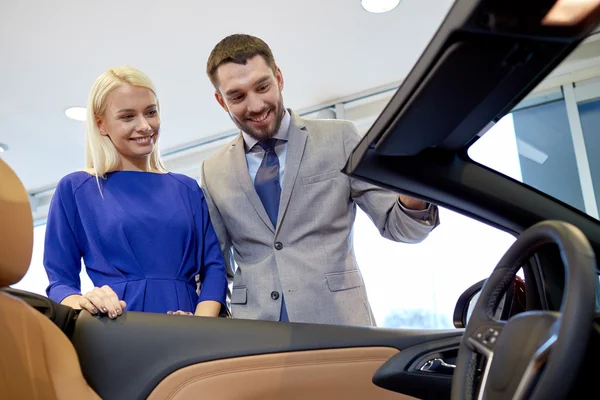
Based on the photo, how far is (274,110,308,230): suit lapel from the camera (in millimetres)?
1578

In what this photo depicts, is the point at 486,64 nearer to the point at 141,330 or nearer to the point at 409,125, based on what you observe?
the point at 409,125

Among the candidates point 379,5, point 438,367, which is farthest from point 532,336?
point 379,5

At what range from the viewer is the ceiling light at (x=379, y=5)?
3.20 metres

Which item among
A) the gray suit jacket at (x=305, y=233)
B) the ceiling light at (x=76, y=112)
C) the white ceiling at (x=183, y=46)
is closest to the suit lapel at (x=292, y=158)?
the gray suit jacket at (x=305, y=233)

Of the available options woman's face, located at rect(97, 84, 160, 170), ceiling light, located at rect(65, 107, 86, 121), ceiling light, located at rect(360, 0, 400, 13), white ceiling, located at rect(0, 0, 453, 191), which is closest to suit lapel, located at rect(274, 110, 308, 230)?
woman's face, located at rect(97, 84, 160, 170)

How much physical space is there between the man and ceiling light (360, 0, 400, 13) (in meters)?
1.69

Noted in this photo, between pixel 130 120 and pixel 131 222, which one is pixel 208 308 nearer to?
pixel 131 222

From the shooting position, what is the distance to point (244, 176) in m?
1.67

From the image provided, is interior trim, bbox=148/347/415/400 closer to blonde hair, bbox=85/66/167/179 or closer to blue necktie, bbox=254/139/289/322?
blue necktie, bbox=254/139/289/322

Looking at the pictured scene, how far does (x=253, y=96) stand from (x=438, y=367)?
2.90ft

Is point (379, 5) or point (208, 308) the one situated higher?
point (379, 5)

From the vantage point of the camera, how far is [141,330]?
113cm

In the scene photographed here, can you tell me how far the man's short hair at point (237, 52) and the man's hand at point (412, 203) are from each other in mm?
671

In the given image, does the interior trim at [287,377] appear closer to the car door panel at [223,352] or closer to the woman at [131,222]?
the car door panel at [223,352]
